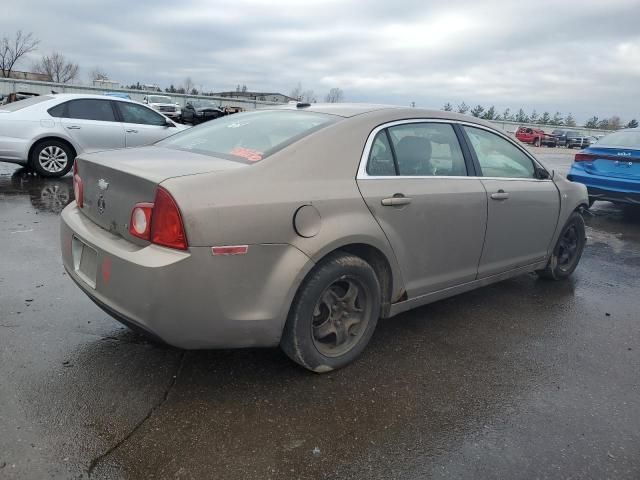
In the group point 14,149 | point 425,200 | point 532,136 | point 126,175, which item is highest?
point 532,136

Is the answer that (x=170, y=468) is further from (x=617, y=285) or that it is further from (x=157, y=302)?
(x=617, y=285)

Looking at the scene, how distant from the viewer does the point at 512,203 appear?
3.96 m

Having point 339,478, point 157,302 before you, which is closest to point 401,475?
point 339,478

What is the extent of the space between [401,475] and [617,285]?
393cm

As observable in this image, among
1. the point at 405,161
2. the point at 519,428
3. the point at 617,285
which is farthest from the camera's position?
the point at 617,285

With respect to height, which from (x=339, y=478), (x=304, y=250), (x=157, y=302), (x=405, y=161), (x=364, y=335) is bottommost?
(x=339, y=478)

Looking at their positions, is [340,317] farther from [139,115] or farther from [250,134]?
[139,115]

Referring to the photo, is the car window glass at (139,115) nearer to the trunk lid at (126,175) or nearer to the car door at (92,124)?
the car door at (92,124)

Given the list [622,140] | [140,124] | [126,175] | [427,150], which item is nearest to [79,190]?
[126,175]

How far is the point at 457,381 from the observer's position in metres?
3.04

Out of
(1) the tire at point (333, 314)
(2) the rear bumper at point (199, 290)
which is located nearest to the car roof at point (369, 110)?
(1) the tire at point (333, 314)

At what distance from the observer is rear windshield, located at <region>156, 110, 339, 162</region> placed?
296 centimetres

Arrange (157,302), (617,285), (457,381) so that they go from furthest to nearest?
1. (617,285)
2. (457,381)
3. (157,302)

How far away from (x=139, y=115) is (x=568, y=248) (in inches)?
311
